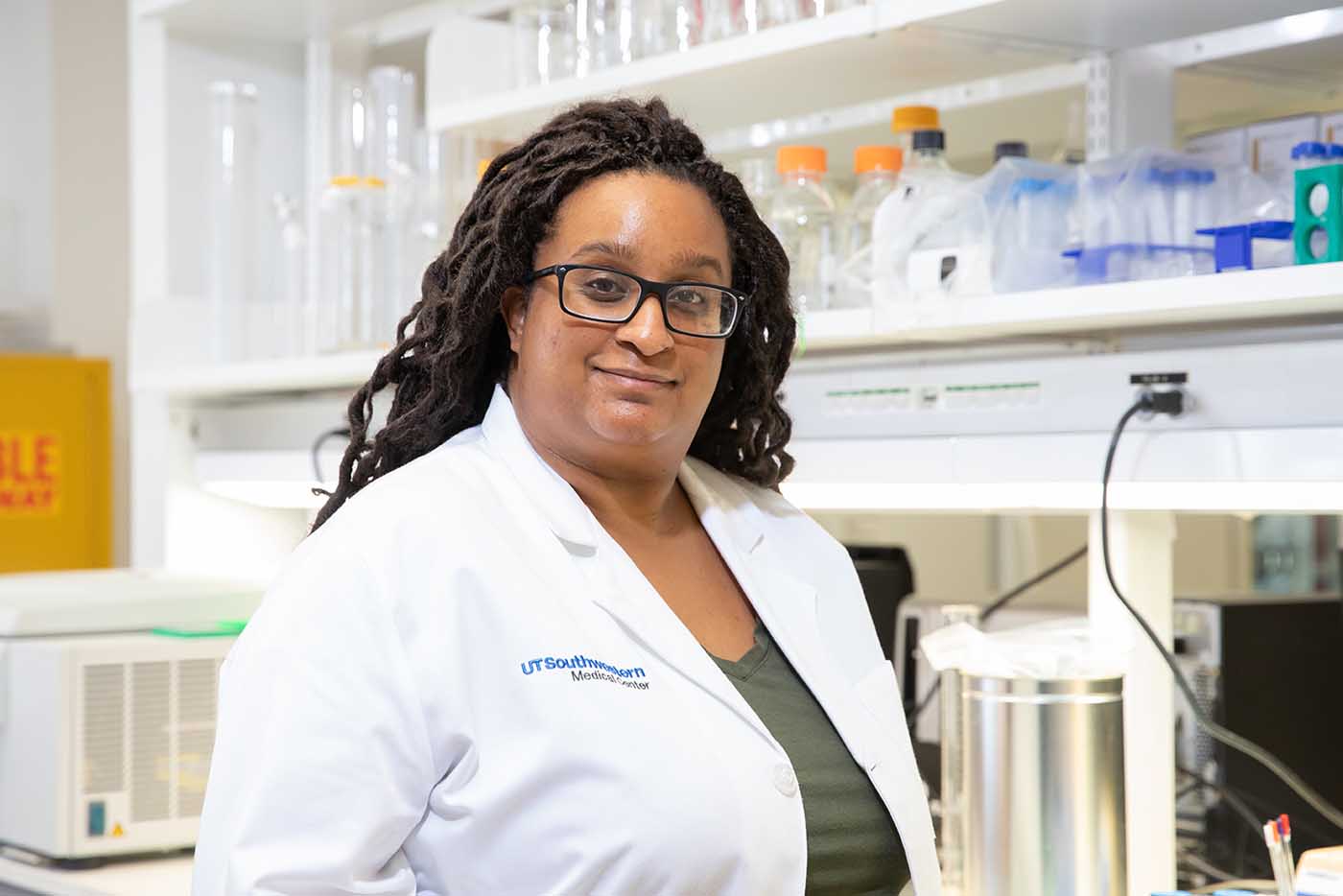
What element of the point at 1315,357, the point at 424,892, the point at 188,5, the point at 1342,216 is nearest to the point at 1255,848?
the point at 1315,357

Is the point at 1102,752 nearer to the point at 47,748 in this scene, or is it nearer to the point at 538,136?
the point at 538,136

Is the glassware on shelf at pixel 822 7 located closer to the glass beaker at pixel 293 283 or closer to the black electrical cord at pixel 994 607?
the black electrical cord at pixel 994 607

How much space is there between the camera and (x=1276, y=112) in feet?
7.19

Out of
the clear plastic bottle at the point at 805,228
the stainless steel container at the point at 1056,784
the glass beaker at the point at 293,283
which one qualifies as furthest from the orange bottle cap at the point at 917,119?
the glass beaker at the point at 293,283

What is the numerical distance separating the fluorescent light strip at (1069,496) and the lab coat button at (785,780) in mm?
563

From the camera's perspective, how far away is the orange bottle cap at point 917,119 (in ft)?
5.98

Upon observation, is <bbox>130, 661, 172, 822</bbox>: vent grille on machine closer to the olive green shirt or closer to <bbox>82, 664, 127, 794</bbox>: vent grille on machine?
<bbox>82, 664, 127, 794</bbox>: vent grille on machine

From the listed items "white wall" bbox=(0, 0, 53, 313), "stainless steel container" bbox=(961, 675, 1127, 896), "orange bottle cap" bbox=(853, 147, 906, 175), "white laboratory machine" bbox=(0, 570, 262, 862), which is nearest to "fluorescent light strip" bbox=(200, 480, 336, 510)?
"white laboratory machine" bbox=(0, 570, 262, 862)

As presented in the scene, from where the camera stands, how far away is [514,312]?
54.0 inches

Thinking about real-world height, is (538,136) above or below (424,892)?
above

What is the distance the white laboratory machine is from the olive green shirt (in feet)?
3.47

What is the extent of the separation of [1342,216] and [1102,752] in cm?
53

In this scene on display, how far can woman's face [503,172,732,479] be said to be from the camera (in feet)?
4.27

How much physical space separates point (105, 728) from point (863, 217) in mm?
1155
